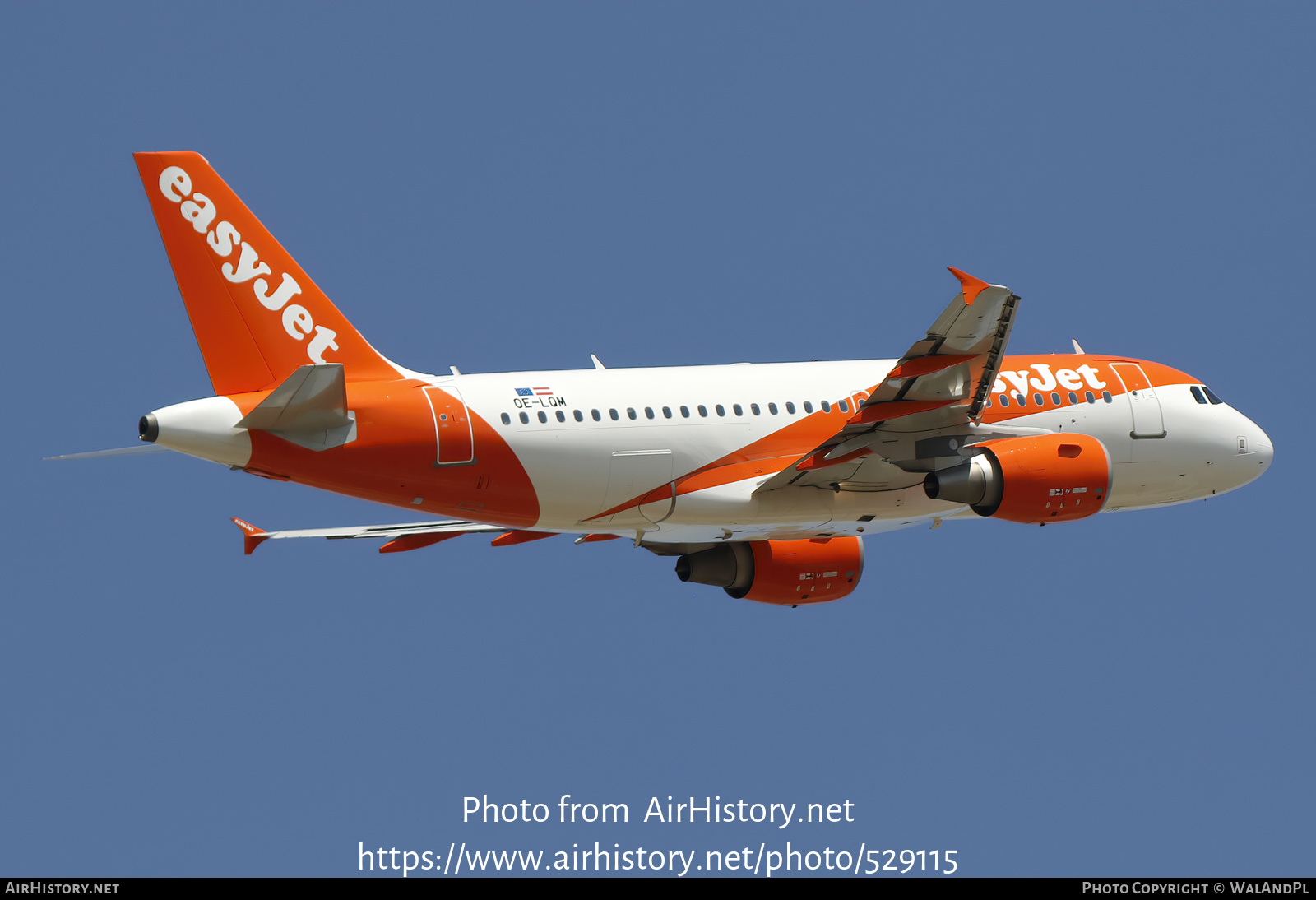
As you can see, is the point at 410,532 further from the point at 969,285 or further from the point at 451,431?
the point at 969,285

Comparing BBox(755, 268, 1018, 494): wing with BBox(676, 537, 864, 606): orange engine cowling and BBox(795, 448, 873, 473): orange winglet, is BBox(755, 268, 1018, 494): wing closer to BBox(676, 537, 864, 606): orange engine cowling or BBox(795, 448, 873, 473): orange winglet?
BBox(795, 448, 873, 473): orange winglet

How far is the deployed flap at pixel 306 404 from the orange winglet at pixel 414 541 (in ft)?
24.1

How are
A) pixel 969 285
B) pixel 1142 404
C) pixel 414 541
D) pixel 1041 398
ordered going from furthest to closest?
1. pixel 414 541
2. pixel 1142 404
3. pixel 1041 398
4. pixel 969 285

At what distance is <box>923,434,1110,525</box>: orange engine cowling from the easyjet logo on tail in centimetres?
1206

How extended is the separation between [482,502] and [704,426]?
4693mm

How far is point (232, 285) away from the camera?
31203 millimetres

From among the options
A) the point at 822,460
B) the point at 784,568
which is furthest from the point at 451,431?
the point at 784,568

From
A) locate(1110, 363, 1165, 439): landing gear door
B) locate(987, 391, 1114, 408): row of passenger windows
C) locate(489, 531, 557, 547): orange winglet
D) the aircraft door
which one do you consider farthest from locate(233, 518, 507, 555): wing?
locate(1110, 363, 1165, 439): landing gear door

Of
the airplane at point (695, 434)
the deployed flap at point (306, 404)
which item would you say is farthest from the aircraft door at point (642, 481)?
the deployed flap at point (306, 404)

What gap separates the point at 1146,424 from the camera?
1470 inches

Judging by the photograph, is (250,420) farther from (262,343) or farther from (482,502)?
(482,502)

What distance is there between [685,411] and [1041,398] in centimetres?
799

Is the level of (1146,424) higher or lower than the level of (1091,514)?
higher

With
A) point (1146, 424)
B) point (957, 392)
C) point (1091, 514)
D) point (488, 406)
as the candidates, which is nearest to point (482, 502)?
point (488, 406)
